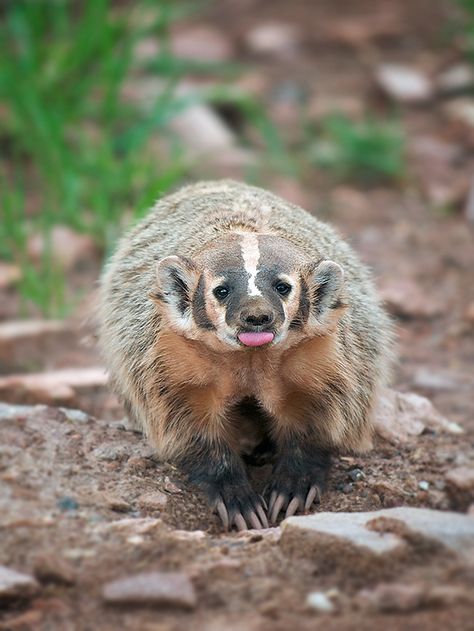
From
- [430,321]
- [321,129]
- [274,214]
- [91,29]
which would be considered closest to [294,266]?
[274,214]

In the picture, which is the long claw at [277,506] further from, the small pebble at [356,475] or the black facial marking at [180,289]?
the black facial marking at [180,289]

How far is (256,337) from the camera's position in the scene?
3.29 m

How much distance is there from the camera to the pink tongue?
329 centimetres

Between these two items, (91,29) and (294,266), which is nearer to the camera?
(294,266)

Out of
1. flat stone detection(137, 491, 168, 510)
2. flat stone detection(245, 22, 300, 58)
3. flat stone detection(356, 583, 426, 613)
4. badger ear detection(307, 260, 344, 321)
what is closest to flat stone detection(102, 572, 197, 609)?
flat stone detection(356, 583, 426, 613)

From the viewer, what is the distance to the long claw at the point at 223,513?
144 inches

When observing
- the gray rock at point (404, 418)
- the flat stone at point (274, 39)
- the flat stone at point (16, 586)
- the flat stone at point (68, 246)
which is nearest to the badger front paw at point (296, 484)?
the gray rock at point (404, 418)

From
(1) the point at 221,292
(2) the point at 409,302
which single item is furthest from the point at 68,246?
(1) the point at 221,292

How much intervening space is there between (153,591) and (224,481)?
1.13 meters

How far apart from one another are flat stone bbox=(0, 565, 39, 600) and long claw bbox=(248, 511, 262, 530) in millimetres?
1041

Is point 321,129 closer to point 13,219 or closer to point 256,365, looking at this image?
point 13,219

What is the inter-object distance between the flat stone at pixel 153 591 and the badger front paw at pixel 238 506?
0.90m

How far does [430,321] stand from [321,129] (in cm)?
301

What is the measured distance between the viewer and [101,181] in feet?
22.3
